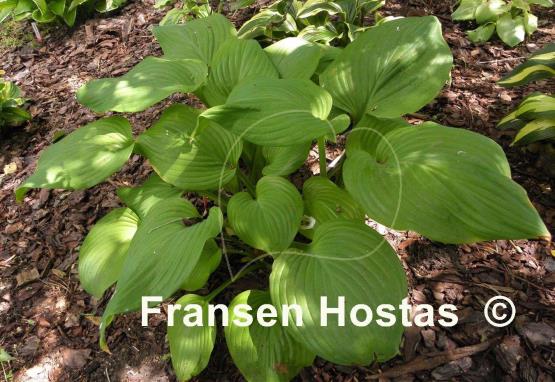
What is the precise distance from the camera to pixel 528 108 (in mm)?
2014

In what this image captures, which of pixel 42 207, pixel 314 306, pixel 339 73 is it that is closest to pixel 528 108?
pixel 339 73

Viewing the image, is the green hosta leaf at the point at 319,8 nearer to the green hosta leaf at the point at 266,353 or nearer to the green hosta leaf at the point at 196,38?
the green hosta leaf at the point at 196,38

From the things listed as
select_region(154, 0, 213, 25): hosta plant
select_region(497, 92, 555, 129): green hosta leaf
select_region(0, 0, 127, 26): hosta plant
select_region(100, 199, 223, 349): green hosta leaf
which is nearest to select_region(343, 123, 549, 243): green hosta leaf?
select_region(100, 199, 223, 349): green hosta leaf

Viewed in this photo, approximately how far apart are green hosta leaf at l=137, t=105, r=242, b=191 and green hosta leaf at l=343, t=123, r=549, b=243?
52cm

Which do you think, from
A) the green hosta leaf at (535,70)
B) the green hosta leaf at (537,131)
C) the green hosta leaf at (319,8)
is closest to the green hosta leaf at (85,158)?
the green hosta leaf at (319,8)

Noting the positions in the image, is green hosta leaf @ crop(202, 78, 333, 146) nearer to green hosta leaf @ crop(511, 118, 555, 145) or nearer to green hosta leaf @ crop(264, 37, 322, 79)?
green hosta leaf @ crop(264, 37, 322, 79)

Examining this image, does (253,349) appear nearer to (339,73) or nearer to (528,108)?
(339,73)

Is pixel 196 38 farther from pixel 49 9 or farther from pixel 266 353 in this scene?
pixel 49 9

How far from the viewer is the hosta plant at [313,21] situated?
2.56m

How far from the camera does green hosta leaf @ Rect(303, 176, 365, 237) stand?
1.65 metres

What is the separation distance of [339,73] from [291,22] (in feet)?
3.73

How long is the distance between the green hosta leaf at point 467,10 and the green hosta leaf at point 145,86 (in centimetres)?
184


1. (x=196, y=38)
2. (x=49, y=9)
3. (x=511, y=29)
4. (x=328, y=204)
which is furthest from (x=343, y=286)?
(x=49, y=9)

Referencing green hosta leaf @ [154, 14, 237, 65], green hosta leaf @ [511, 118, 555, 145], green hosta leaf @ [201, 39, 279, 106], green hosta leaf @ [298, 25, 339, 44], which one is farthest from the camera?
green hosta leaf @ [298, 25, 339, 44]
